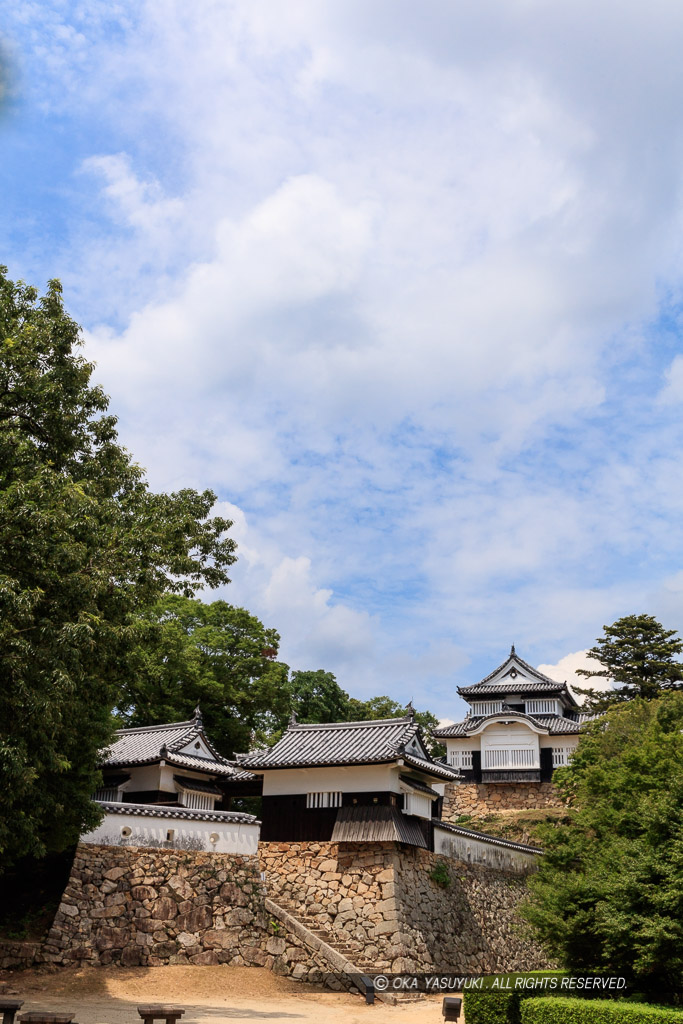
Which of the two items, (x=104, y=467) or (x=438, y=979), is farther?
(x=438, y=979)

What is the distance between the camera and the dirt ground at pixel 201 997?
1730 centimetres

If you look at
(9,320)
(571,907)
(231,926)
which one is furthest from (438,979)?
(9,320)

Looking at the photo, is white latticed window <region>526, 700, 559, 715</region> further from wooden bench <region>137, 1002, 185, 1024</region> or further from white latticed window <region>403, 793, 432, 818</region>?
wooden bench <region>137, 1002, 185, 1024</region>

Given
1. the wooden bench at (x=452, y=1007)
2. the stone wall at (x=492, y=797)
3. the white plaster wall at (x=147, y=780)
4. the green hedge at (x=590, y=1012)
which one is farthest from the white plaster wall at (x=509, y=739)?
the green hedge at (x=590, y=1012)

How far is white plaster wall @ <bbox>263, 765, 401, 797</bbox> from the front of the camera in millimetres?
24750

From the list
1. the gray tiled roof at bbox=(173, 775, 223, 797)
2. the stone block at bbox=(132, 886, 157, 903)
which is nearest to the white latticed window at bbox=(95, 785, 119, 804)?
the gray tiled roof at bbox=(173, 775, 223, 797)

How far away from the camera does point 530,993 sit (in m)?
16.3

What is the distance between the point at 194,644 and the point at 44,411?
74.7ft

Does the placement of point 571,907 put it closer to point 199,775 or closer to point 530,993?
point 530,993

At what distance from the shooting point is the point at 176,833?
23.5 metres

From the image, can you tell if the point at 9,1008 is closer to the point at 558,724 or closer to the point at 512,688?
the point at 558,724

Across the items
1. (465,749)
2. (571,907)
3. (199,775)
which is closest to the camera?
(571,907)

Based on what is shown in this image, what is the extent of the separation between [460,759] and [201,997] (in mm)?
24965

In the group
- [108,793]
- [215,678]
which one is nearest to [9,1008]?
[108,793]
